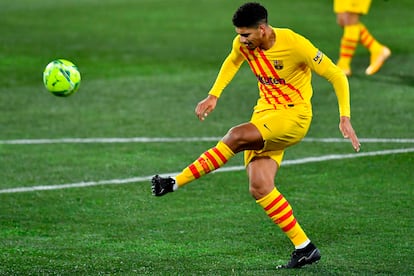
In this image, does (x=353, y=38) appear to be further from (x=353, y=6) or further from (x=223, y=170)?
(x=223, y=170)

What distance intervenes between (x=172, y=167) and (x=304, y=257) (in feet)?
14.4

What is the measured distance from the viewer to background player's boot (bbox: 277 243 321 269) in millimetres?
8727

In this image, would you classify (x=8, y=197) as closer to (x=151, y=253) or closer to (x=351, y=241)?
(x=151, y=253)

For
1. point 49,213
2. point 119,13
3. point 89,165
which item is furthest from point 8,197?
point 119,13

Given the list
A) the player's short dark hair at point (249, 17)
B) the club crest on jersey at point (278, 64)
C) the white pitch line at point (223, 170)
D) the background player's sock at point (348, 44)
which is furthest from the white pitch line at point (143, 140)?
the player's short dark hair at point (249, 17)

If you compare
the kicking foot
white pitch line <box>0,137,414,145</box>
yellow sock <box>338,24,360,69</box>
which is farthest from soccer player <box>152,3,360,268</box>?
the kicking foot

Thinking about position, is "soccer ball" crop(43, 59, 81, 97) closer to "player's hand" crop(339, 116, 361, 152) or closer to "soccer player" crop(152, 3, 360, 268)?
"soccer player" crop(152, 3, 360, 268)

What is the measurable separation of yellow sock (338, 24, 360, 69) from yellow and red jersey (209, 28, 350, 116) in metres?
9.06

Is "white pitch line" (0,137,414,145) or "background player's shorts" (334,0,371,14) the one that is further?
"background player's shorts" (334,0,371,14)

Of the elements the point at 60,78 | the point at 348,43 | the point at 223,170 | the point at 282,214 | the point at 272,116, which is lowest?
the point at 223,170

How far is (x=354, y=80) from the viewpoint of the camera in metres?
18.1

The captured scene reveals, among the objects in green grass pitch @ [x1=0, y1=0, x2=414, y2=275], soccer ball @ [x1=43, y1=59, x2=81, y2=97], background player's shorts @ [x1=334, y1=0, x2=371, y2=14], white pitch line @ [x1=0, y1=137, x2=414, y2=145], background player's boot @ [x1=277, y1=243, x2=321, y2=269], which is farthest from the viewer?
background player's shorts @ [x1=334, y1=0, x2=371, y2=14]

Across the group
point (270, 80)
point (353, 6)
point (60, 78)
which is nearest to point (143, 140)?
point (60, 78)

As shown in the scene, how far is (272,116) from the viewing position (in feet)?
29.5
